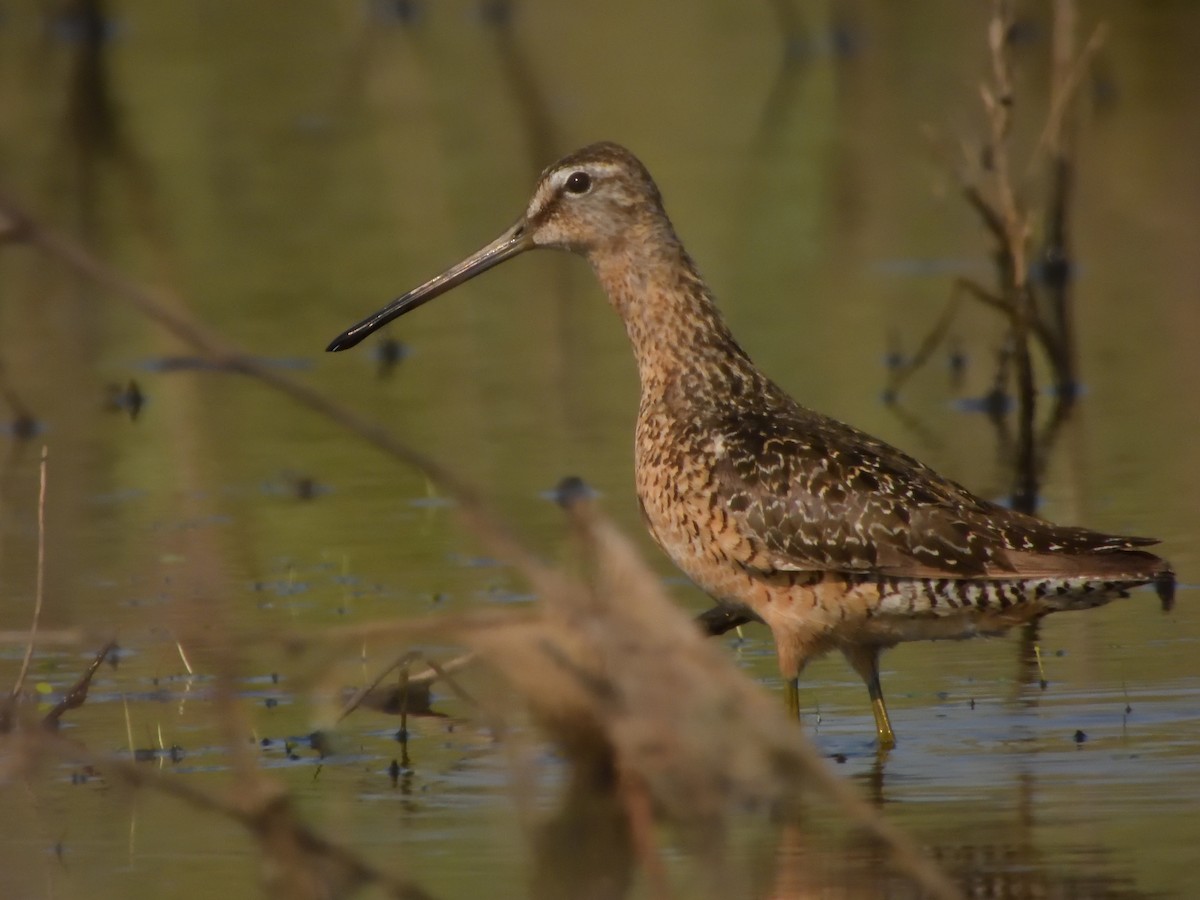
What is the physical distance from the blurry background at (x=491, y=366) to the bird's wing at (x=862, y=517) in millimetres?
444

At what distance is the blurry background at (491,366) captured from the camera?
18.7 feet

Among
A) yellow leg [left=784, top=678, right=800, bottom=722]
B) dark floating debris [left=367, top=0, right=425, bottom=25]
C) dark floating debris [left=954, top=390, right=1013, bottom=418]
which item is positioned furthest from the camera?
dark floating debris [left=367, top=0, right=425, bottom=25]

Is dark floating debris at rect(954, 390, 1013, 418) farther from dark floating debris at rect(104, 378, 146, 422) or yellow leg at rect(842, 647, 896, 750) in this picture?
yellow leg at rect(842, 647, 896, 750)

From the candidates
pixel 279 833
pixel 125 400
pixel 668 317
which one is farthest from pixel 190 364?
pixel 279 833

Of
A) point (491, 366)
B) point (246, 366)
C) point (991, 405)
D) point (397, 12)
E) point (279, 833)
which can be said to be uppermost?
point (397, 12)

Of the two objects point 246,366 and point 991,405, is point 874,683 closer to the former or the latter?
point 246,366

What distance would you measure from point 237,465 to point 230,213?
21.0 feet

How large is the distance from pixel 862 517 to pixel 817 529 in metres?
0.11

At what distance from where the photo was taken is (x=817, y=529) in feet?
20.0

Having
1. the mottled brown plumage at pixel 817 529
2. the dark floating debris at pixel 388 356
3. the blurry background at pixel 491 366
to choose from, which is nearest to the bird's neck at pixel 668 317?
the mottled brown plumage at pixel 817 529

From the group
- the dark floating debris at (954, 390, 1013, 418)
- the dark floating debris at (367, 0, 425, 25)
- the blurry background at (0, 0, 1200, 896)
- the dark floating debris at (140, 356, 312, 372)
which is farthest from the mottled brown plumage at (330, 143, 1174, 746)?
the dark floating debris at (367, 0, 425, 25)

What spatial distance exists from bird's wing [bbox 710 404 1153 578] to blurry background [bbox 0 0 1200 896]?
444mm

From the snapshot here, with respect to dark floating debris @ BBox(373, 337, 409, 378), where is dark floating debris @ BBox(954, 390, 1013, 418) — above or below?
below

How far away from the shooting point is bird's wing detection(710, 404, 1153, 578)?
19.4ft
